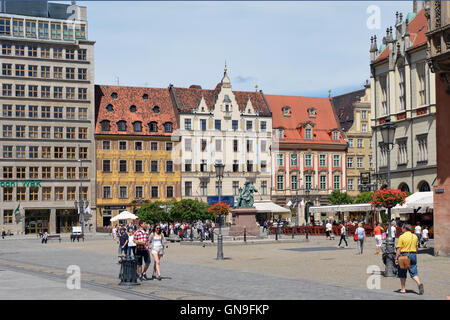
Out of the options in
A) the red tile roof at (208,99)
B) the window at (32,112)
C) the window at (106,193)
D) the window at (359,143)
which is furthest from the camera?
the window at (359,143)

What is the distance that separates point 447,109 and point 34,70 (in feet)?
196

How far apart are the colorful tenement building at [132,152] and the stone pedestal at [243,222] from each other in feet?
115

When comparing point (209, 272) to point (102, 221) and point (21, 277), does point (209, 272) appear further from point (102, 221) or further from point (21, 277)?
point (102, 221)

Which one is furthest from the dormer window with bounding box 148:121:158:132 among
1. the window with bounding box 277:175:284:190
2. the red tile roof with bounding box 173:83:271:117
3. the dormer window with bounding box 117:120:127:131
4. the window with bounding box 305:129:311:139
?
the window with bounding box 305:129:311:139

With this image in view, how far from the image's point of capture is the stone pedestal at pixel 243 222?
1994 inches

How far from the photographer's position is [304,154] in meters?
92.1

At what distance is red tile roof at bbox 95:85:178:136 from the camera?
280 feet

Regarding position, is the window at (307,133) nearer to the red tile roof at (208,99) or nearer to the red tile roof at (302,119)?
the red tile roof at (302,119)

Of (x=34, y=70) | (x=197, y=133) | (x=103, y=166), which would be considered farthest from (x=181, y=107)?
(x=34, y=70)

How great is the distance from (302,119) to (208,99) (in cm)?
1327

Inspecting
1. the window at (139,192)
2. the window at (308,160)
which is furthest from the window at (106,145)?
the window at (308,160)

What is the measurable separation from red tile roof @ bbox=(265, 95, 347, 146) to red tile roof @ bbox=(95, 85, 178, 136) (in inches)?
546

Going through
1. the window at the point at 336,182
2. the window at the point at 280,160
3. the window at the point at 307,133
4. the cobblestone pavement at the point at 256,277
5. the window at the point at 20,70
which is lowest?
the cobblestone pavement at the point at 256,277

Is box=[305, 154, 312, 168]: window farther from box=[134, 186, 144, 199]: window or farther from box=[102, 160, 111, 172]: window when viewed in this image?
box=[102, 160, 111, 172]: window
